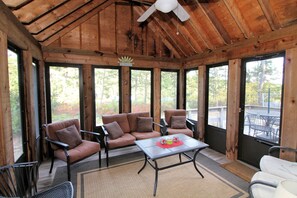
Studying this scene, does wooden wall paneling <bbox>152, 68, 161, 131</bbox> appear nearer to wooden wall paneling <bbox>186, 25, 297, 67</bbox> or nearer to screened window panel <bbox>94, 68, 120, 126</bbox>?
screened window panel <bbox>94, 68, 120, 126</bbox>

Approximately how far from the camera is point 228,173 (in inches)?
111

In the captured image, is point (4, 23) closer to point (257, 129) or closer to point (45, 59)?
point (45, 59)

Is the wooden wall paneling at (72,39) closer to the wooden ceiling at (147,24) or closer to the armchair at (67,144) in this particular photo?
the wooden ceiling at (147,24)

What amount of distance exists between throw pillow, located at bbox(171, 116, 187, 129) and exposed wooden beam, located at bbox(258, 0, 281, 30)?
2.63 metres

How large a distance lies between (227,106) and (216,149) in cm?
115

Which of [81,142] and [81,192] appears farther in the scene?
[81,142]

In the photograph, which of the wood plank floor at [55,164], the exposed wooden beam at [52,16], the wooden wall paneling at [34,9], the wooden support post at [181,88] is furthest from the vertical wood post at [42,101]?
A: the wooden support post at [181,88]

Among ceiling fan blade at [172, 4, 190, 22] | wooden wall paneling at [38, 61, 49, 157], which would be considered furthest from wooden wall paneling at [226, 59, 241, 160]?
wooden wall paneling at [38, 61, 49, 157]

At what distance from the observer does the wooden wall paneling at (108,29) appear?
394 centimetres

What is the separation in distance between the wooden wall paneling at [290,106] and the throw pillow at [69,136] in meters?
3.61

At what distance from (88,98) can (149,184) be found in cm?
250

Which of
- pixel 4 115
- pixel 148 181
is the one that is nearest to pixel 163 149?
pixel 148 181

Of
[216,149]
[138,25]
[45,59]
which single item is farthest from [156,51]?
[216,149]

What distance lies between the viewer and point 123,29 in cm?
420
